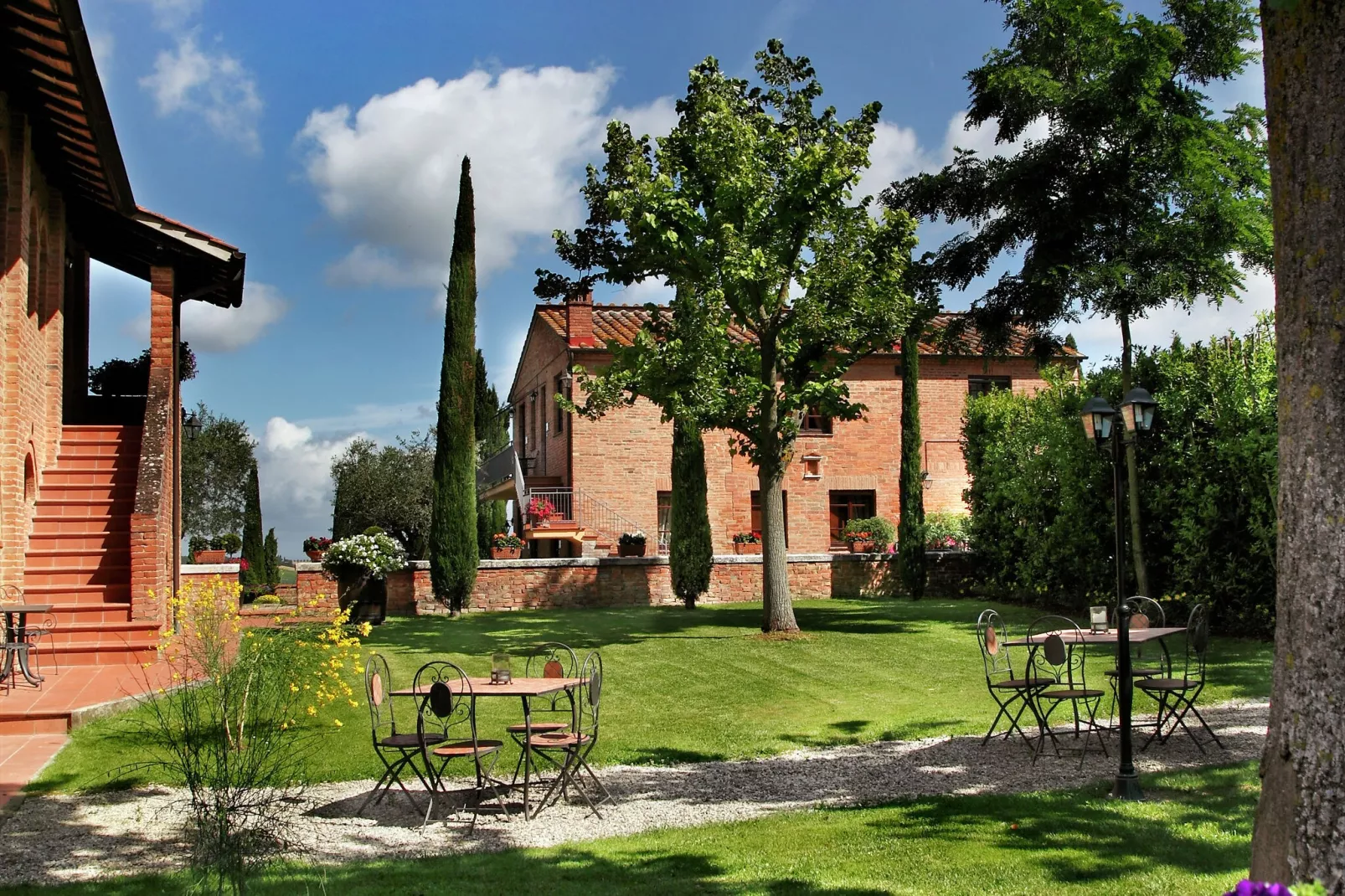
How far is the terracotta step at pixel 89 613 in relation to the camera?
1190cm

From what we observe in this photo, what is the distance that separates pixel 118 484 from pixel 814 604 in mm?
13159

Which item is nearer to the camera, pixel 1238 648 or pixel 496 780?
pixel 496 780

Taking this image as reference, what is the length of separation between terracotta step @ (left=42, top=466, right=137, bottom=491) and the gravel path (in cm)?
724

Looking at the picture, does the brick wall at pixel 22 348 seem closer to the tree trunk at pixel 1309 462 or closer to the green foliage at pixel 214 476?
the tree trunk at pixel 1309 462

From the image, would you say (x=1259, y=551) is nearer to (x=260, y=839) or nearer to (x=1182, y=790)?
(x=1182, y=790)

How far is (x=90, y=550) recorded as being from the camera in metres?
12.7

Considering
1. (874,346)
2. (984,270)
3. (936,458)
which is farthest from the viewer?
(936,458)

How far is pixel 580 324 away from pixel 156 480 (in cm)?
1852

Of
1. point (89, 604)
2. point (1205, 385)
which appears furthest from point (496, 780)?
point (1205, 385)

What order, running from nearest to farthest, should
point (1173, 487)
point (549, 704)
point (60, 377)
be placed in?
point (549, 704), point (60, 377), point (1173, 487)

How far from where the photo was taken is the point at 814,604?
22.0 meters

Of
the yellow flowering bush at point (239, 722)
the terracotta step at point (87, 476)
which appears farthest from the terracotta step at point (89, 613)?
the terracotta step at point (87, 476)

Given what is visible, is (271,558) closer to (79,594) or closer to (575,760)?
(79,594)

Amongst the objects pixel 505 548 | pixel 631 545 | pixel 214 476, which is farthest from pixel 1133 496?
pixel 214 476
